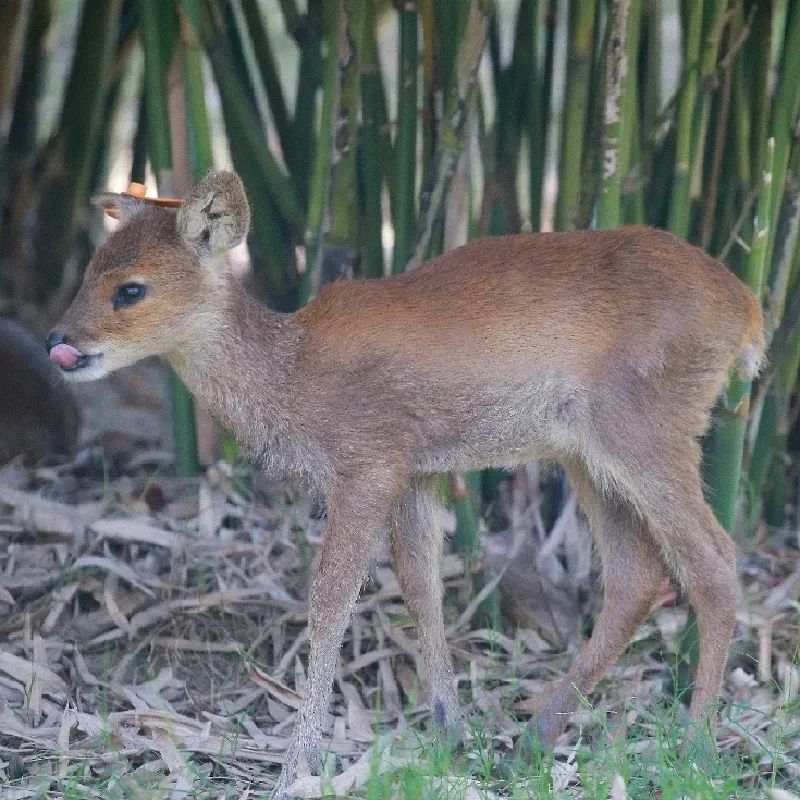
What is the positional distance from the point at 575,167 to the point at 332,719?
7.20 feet

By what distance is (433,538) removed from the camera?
482cm

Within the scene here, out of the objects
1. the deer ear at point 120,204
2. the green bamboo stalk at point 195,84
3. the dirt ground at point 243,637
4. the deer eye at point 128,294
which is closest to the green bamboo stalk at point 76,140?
the green bamboo stalk at point 195,84

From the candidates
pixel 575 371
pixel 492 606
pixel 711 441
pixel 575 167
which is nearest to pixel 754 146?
pixel 575 167

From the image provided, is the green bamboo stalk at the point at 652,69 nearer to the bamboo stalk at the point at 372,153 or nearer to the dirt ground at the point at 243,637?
the bamboo stalk at the point at 372,153

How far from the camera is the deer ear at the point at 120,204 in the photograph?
180 inches

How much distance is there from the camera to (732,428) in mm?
4988

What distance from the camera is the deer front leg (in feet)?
14.3

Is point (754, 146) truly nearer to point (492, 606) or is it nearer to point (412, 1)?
point (412, 1)

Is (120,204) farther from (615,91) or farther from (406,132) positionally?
(615,91)

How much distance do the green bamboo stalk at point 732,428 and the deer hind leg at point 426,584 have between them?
1041 millimetres

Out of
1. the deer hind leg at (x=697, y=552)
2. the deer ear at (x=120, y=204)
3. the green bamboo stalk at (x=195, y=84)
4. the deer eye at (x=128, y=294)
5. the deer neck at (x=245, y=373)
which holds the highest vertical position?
the green bamboo stalk at (x=195, y=84)

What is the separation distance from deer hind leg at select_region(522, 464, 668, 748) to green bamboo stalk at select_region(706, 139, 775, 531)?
388 mm

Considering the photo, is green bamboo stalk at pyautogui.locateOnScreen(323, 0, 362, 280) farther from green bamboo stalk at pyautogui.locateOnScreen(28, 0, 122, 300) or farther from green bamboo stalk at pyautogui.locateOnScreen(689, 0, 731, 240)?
green bamboo stalk at pyautogui.locateOnScreen(28, 0, 122, 300)

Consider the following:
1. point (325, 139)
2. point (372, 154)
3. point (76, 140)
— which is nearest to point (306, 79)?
point (372, 154)
